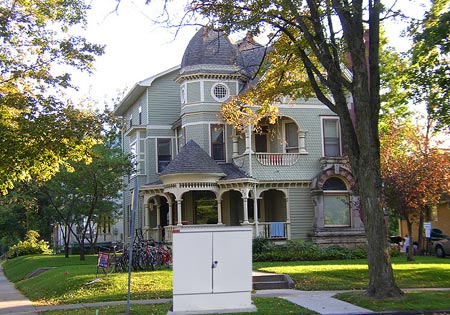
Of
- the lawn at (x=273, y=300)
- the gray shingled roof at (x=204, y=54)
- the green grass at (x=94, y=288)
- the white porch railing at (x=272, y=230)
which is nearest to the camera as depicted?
the lawn at (x=273, y=300)

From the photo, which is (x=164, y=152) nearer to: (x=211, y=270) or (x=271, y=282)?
(x=271, y=282)

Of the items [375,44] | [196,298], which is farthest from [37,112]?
[375,44]

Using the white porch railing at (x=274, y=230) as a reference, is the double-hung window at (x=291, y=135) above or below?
above

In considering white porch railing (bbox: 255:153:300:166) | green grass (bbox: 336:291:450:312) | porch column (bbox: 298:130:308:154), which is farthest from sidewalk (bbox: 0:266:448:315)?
porch column (bbox: 298:130:308:154)

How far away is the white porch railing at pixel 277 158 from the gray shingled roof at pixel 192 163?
86.2 inches

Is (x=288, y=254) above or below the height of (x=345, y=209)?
below

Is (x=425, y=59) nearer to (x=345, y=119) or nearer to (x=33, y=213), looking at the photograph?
(x=345, y=119)

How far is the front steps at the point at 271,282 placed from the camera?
611 inches

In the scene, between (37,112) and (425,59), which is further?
(425,59)

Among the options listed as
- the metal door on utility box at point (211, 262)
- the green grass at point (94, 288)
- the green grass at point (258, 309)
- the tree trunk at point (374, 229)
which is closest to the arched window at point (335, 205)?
the green grass at point (94, 288)

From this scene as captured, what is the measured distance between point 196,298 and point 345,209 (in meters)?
18.9

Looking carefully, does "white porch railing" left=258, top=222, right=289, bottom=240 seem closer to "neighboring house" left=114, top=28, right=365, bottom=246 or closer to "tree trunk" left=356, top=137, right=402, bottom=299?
"neighboring house" left=114, top=28, right=365, bottom=246

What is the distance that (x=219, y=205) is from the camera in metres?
27.5

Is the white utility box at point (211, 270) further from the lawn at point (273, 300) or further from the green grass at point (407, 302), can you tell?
the green grass at point (407, 302)
